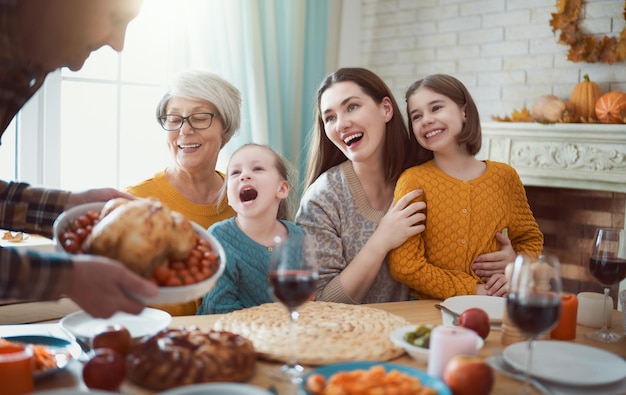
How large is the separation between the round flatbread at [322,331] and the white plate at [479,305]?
0.17 meters

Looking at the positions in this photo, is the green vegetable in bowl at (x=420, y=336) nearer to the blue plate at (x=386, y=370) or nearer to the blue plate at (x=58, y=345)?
the blue plate at (x=386, y=370)

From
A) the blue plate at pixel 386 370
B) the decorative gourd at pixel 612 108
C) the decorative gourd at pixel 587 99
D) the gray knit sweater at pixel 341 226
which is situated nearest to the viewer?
the blue plate at pixel 386 370

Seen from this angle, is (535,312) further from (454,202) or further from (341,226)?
(341,226)

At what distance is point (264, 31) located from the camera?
4082mm

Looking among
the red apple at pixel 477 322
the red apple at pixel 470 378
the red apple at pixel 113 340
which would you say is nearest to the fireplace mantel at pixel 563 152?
the red apple at pixel 477 322

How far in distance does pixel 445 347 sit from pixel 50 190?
1.04 metres

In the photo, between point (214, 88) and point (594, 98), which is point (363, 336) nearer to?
point (214, 88)

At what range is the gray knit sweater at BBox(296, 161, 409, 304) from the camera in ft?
7.09

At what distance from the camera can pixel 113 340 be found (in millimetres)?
1230

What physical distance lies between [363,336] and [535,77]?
317 centimetres

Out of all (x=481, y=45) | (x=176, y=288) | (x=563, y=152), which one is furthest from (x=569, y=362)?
(x=481, y=45)

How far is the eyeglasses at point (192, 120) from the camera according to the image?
2.46m

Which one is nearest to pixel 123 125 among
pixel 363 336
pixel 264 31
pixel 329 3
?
pixel 264 31

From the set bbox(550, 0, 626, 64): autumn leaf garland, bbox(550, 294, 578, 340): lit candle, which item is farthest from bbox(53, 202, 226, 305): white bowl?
bbox(550, 0, 626, 64): autumn leaf garland
